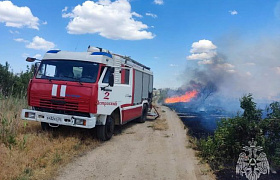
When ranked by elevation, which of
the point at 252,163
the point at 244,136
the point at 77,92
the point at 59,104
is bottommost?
the point at 252,163

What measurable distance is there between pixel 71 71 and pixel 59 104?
1145mm

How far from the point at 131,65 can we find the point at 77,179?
6094 millimetres

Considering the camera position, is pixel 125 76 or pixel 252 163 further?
pixel 125 76

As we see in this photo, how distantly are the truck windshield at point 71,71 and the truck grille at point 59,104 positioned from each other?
0.72m

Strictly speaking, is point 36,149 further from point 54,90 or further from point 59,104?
point 54,90

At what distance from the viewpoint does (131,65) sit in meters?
9.93

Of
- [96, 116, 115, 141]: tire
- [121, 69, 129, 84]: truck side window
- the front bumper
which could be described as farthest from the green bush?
[121, 69, 129, 84]: truck side window

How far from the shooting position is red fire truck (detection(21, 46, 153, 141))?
21.8ft

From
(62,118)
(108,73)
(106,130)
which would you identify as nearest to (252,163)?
(106,130)

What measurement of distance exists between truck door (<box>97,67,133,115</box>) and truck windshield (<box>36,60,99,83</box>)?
0.34m

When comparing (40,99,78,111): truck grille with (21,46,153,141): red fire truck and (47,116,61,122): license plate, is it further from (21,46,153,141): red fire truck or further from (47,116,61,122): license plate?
(47,116,61,122): license plate

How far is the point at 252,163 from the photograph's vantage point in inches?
210

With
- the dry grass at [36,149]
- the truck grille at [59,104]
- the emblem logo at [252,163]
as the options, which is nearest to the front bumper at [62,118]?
the truck grille at [59,104]

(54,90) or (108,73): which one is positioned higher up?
(108,73)
